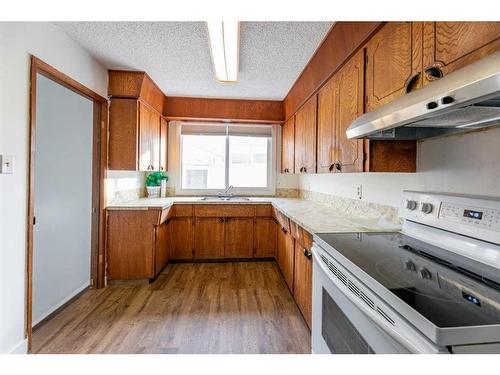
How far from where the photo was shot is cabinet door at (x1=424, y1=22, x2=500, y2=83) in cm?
78

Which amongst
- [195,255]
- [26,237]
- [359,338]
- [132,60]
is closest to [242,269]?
[195,255]

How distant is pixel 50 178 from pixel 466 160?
3.11m

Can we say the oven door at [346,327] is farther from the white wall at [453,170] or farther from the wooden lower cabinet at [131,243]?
the wooden lower cabinet at [131,243]

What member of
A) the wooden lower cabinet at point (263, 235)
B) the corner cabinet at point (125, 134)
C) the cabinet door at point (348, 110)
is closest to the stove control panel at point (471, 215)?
the cabinet door at point (348, 110)

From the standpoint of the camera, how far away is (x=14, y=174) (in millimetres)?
1537

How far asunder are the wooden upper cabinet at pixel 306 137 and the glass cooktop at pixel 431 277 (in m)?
1.22

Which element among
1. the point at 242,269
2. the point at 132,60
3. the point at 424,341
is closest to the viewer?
the point at 424,341

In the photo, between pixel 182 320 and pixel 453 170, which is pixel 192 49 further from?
pixel 182 320

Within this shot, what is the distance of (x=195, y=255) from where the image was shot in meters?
3.38

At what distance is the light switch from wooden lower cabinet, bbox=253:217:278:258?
2.54 meters

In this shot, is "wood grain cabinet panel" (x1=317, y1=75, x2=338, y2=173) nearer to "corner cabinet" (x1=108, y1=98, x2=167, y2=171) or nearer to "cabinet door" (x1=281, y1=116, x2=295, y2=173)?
"cabinet door" (x1=281, y1=116, x2=295, y2=173)

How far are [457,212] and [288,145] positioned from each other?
2506mm

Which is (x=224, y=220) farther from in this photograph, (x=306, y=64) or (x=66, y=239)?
(x=306, y=64)

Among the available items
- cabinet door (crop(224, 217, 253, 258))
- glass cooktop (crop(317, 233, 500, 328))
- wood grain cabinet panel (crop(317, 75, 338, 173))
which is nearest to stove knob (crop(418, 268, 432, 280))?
glass cooktop (crop(317, 233, 500, 328))
